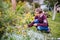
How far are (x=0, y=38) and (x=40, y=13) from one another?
213 cm

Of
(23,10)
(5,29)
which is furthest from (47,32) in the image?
(23,10)

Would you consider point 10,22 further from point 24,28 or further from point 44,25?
point 44,25

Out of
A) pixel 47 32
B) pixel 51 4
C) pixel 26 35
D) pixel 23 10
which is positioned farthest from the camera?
pixel 51 4

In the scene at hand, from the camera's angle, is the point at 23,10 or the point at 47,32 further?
the point at 23,10

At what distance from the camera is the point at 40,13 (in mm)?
8641

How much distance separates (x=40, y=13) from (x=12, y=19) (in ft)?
3.54

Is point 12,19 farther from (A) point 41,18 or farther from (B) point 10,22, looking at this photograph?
(A) point 41,18

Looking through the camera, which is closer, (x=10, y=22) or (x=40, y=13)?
(x=10, y=22)

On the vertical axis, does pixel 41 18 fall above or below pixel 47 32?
above

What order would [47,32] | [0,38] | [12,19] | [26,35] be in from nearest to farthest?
[0,38]
[26,35]
[12,19]
[47,32]

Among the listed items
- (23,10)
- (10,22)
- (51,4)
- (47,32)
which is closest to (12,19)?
(10,22)

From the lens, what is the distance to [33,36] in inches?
311

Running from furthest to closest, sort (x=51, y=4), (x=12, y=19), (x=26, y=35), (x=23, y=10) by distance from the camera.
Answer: (x=51, y=4), (x=23, y=10), (x=12, y=19), (x=26, y=35)

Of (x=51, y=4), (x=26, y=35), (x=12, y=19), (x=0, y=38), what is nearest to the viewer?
(x=0, y=38)
